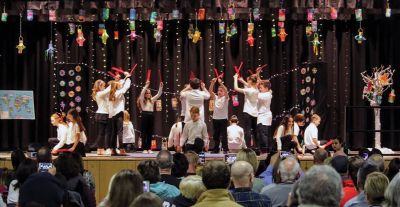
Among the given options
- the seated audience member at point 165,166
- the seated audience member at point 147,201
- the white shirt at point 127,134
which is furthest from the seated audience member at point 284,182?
the white shirt at point 127,134

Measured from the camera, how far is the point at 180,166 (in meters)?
6.99

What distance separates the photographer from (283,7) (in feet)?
54.7

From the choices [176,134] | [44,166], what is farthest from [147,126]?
[44,166]

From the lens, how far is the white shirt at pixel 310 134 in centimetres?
1421

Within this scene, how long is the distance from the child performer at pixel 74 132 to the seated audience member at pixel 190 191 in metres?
7.87

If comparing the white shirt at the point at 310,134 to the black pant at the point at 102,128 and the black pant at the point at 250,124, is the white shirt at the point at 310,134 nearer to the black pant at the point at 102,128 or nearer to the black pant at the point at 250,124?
the black pant at the point at 250,124

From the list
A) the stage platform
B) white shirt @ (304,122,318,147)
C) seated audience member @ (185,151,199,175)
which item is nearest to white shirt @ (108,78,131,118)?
the stage platform

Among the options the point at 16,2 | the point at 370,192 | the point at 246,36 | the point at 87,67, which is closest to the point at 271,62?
the point at 246,36

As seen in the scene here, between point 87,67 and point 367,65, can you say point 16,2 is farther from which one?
point 367,65

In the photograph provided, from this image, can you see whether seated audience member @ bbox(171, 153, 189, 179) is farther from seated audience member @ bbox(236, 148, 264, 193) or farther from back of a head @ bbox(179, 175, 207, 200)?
back of a head @ bbox(179, 175, 207, 200)

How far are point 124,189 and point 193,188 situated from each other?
2.84ft

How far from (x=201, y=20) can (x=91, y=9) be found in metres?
2.52

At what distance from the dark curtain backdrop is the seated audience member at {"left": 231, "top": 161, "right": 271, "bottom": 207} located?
11.6m

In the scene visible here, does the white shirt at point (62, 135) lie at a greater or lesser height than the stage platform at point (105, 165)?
greater
